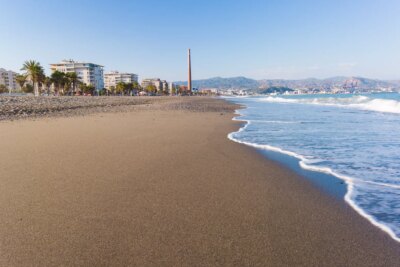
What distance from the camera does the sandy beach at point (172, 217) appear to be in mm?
2389

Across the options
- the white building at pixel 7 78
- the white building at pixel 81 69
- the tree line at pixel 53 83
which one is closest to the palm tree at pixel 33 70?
the tree line at pixel 53 83

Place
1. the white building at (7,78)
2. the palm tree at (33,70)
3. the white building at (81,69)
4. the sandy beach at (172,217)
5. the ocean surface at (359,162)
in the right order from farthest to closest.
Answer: the white building at (7,78) → the white building at (81,69) → the palm tree at (33,70) → the ocean surface at (359,162) → the sandy beach at (172,217)

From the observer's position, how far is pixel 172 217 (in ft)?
10.3

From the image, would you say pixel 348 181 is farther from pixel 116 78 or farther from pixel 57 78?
pixel 116 78

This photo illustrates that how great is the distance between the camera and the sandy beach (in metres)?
2.39

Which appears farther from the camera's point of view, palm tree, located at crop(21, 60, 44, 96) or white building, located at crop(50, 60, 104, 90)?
white building, located at crop(50, 60, 104, 90)

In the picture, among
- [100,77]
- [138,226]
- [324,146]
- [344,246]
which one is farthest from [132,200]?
[100,77]

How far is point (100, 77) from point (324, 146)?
163074 millimetres

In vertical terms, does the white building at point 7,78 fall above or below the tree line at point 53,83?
above

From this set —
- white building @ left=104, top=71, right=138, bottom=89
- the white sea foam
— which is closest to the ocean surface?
the white sea foam

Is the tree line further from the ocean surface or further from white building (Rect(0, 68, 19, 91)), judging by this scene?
the ocean surface

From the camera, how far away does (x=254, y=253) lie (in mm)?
2445

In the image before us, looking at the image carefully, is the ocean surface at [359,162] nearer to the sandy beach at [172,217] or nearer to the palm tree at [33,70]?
the sandy beach at [172,217]

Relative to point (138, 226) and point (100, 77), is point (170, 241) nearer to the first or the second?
point (138, 226)
